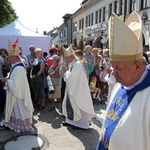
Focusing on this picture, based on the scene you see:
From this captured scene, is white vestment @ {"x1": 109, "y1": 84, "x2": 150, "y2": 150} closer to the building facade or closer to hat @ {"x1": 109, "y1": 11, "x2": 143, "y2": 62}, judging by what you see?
hat @ {"x1": 109, "y1": 11, "x2": 143, "y2": 62}

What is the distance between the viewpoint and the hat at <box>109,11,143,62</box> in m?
1.59

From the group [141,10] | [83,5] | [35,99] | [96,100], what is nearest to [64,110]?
[35,99]

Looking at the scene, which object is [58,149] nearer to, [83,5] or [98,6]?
[98,6]

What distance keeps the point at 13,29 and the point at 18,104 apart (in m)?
6.49

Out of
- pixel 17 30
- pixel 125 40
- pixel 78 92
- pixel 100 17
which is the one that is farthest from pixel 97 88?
pixel 100 17

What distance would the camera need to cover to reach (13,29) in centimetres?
988

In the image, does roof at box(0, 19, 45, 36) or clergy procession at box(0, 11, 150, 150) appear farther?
roof at box(0, 19, 45, 36)

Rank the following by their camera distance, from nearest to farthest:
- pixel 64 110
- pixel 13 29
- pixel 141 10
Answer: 1. pixel 64 110
2. pixel 13 29
3. pixel 141 10

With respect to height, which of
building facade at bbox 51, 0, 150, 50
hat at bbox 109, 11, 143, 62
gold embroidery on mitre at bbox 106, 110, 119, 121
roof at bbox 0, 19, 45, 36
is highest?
building facade at bbox 51, 0, 150, 50

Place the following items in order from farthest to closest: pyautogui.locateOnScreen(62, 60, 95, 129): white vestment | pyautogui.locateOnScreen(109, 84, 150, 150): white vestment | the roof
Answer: the roof
pyautogui.locateOnScreen(62, 60, 95, 129): white vestment
pyautogui.locateOnScreen(109, 84, 150, 150): white vestment

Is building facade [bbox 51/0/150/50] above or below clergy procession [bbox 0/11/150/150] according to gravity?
above

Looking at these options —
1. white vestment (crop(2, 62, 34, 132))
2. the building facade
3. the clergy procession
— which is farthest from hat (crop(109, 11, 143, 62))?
the building facade

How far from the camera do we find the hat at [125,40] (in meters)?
1.59

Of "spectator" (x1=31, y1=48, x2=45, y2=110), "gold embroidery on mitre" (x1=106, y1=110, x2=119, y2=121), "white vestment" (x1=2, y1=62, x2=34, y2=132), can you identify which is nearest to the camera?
"gold embroidery on mitre" (x1=106, y1=110, x2=119, y2=121)
